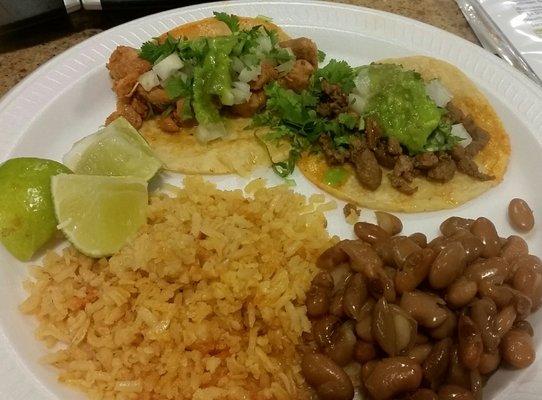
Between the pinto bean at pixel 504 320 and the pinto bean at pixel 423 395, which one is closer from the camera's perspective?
the pinto bean at pixel 423 395

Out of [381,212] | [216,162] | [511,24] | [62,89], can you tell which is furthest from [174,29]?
[511,24]

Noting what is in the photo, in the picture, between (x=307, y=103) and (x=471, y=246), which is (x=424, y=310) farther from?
(x=307, y=103)

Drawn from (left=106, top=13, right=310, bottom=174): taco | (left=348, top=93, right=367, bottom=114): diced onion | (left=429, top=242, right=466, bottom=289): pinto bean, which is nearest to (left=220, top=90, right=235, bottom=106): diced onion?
(left=106, top=13, right=310, bottom=174): taco

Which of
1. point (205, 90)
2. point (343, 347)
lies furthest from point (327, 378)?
point (205, 90)

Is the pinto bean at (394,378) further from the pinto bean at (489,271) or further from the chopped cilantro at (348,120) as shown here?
the chopped cilantro at (348,120)

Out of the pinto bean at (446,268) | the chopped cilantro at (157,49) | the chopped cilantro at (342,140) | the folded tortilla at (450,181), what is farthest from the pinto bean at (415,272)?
→ the chopped cilantro at (157,49)

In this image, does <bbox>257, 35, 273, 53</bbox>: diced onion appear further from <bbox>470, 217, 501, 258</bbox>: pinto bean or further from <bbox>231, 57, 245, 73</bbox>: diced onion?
<bbox>470, 217, 501, 258</bbox>: pinto bean
